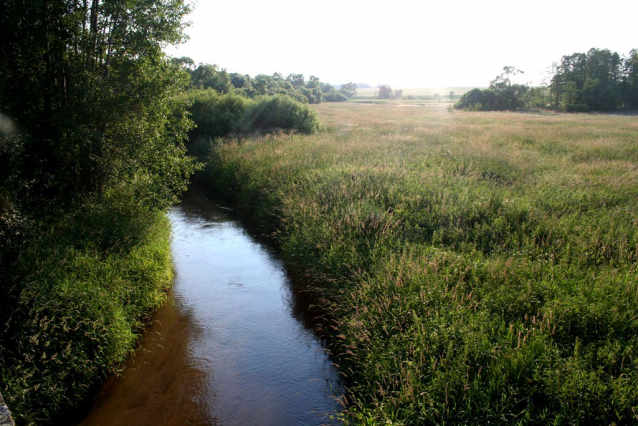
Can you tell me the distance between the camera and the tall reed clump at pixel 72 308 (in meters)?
5.22

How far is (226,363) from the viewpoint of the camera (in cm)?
658

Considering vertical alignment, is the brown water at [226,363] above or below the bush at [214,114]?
below

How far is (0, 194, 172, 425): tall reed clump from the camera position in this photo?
17.1 ft

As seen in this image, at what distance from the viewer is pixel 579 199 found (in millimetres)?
10070

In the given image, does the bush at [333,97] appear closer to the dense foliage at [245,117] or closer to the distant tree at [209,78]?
the distant tree at [209,78]

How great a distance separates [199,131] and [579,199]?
76.2ft

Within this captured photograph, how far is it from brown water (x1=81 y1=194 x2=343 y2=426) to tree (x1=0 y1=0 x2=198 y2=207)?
309 cm

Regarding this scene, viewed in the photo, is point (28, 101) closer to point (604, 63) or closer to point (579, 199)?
point (579, 199)

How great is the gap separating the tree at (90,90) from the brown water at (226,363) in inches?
122

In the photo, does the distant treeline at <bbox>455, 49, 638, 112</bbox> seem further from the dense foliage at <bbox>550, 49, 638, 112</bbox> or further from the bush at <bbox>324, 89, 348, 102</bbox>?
the bush at <bbox>324, 89, 348, 102</bbox>

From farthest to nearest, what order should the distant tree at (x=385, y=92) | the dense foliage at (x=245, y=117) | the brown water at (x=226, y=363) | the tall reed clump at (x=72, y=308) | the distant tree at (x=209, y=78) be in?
the distant tree at (x=385, y=92) < the distant tree at (x=209, y=78) < the dense foliage at (x=245, y=117) < the brown water at (x=226, y=363) < the tall reed clump at (x=72, y=308)

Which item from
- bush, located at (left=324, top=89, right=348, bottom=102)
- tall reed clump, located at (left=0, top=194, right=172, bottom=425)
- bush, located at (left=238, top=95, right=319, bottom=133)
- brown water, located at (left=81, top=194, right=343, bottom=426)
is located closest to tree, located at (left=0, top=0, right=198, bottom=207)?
tall reed clump, located at (left=0, top=194, right=172, bottom=425)

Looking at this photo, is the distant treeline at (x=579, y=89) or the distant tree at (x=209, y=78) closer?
the distant tree at (x=209, y=78)

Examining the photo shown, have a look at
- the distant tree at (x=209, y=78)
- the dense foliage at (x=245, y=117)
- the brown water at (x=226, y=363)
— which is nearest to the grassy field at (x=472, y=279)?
the brown water at (x=226, y=363)
